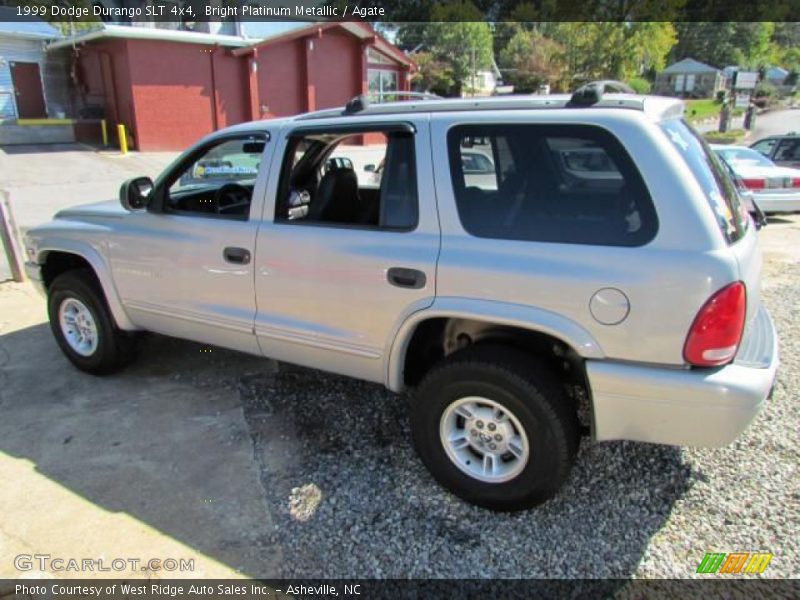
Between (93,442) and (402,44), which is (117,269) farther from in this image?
(402,44)

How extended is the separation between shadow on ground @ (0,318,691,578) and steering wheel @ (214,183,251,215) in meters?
1.23

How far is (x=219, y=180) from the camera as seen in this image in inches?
182

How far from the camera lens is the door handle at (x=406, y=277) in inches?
113

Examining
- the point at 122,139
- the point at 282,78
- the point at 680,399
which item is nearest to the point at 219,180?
the point at 680,399

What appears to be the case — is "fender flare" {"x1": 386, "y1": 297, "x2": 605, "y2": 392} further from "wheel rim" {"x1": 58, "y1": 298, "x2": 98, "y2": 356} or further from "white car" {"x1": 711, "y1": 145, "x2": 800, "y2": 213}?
"white car" {"x1": 711, "y1": 145, "x2": 800, "y2": 213}

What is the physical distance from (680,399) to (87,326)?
3.86 metres

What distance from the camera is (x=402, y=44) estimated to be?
1992 inches

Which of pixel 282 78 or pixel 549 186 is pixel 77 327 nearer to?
pixel 549 186

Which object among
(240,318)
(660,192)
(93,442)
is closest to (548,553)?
(660,192)

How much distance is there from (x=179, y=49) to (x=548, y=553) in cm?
2168

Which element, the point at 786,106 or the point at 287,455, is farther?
the point at 786,106

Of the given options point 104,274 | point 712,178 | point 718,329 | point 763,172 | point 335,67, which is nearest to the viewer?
point 718,329

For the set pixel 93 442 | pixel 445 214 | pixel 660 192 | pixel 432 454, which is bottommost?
pixel 93 442

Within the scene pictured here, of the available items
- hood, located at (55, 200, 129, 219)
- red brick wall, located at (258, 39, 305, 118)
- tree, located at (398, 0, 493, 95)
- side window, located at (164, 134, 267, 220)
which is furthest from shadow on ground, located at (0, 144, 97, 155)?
tree, located at (398, 0, 493, 95)
